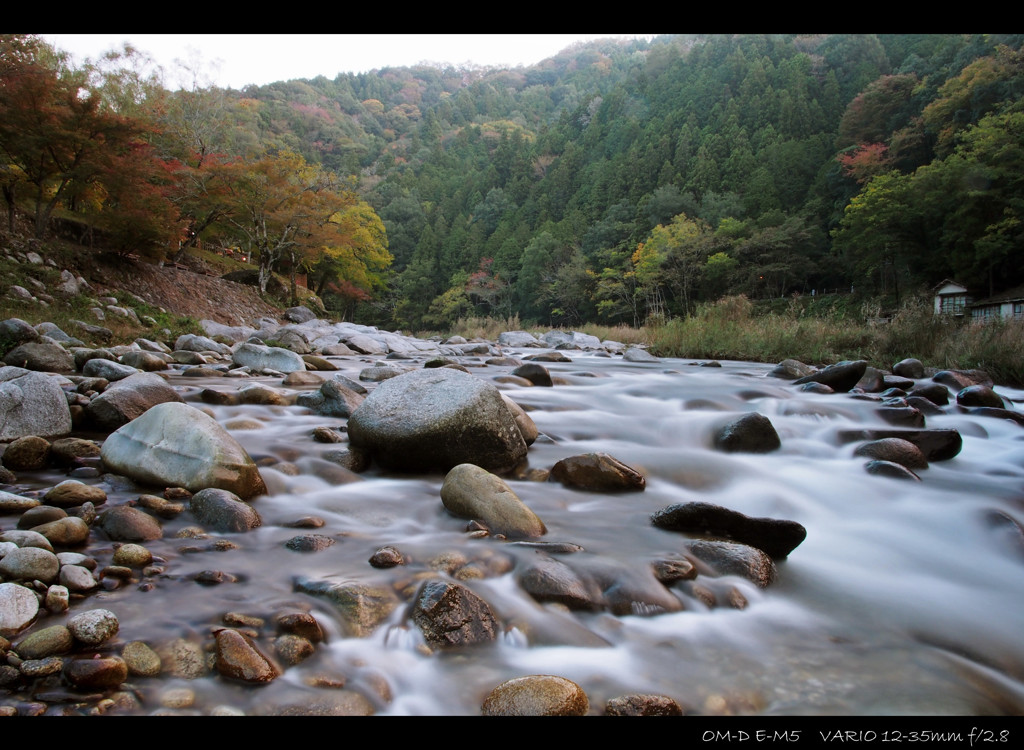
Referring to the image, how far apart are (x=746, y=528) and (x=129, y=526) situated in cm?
304

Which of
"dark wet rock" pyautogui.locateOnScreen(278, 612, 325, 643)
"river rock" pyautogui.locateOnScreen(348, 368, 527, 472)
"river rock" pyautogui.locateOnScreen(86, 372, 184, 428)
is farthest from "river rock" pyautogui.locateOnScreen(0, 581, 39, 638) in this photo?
"river rock" pyautogui.locateOnScreen(86, 372, 184, 428)

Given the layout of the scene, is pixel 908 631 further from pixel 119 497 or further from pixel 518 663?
pixel 119 497

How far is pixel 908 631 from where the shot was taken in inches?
91.2

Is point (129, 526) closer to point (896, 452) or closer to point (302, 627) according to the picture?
point (302, 627)

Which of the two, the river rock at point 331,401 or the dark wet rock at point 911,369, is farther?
the dark wet rock at point 911,369

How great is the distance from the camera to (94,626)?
68.1 inches

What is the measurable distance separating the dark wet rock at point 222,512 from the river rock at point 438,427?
43.4 inches

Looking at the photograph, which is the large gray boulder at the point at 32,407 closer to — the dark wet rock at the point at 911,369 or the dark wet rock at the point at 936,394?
the dark wet rock at the point at 936,394

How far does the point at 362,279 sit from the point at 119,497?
123ft

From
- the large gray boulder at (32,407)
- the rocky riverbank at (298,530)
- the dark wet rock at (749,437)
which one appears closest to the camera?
the rocky riverbank at (298,530)

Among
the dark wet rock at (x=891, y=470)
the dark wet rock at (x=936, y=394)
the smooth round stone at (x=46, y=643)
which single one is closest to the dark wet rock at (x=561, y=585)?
the smooth round stone at (x=46, y=643)

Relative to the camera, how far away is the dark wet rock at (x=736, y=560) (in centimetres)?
253

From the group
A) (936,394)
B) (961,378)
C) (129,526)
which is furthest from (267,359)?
(961,378)

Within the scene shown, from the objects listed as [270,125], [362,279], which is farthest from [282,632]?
[270,125]
